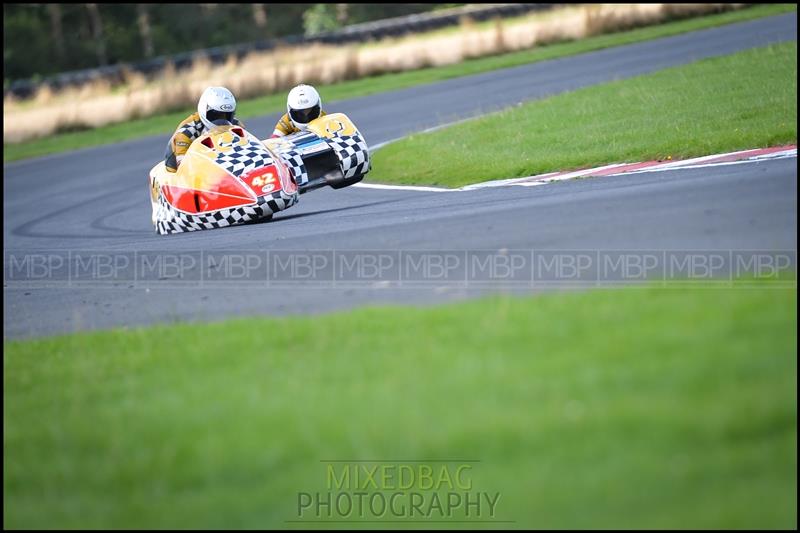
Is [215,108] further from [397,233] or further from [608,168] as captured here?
[608,168]

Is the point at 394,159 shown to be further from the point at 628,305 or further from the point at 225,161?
the point at 628,305

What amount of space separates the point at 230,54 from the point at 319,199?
1714cm

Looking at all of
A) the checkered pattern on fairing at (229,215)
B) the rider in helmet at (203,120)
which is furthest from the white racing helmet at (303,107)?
the checkered pattern on fairing at (229,215)

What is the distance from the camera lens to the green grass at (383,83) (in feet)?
87.2

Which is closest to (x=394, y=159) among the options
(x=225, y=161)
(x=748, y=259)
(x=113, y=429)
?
(x=225, y=161)

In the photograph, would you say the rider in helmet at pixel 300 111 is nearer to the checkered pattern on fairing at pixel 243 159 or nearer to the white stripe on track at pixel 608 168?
the checkered pattern on fairing at pixel 243 159

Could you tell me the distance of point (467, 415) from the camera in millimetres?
4922

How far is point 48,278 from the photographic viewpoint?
35.2 ft

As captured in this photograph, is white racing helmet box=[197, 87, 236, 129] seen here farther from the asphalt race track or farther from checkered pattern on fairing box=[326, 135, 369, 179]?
the asphalt race track

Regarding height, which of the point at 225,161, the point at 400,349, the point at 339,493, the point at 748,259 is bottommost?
the point at 339,493

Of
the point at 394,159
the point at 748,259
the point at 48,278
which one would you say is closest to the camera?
the point at 748,259

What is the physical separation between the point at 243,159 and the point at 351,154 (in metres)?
1.71

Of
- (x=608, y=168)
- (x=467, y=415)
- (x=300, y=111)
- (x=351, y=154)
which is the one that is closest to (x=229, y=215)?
(x=351, y=154)

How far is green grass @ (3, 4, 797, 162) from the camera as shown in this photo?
26594mm
